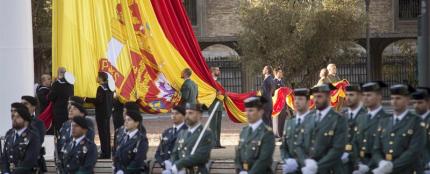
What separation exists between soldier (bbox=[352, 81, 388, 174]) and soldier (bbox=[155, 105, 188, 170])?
2726 mm

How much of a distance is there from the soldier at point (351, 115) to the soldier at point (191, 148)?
196 cm

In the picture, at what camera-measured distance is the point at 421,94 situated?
1331 cm

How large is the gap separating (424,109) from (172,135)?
3.96m

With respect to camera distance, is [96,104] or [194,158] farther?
[96,104]

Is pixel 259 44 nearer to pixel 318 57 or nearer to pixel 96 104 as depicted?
pixel 318 57

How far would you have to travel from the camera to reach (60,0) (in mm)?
21625

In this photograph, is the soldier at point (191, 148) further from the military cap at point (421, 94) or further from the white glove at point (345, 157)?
the military cap at point (421, 94)

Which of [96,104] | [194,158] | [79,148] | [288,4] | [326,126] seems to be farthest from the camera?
[288,4]

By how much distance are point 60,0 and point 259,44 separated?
19448mm

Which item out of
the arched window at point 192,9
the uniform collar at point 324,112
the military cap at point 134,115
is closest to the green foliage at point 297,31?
the arched window at point 192,9

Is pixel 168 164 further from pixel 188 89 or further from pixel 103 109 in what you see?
pixel 188 89

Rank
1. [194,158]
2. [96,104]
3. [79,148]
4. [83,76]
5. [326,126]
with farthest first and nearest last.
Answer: [83,76] → [96,104] → [79,148] → [194,158] → [326,126]

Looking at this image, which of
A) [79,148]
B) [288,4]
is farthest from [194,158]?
[288,4]

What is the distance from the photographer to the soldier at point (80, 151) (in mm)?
14922
